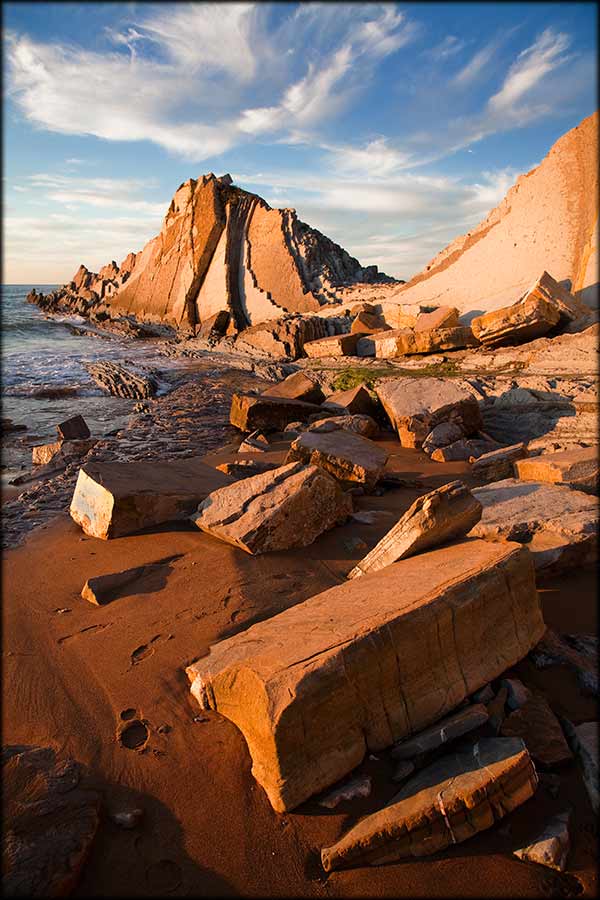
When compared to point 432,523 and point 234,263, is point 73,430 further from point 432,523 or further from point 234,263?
point 234,263

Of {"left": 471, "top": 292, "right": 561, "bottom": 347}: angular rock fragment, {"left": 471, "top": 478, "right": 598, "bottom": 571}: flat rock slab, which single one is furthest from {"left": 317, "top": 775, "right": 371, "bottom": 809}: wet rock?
{"left": 471, "top": 292, "right": 561, "bottom": 347}: angular rock fragment

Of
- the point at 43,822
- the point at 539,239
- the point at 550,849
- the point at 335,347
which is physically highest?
the point at 539,239

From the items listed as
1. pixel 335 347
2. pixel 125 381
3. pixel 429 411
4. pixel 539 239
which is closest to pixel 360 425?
pixel 429 411

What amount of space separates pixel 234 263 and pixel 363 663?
688 inches

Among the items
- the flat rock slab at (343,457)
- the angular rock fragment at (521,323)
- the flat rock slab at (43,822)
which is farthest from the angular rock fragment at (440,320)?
the flat rock slab at (43,822)

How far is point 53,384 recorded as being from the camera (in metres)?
11.0

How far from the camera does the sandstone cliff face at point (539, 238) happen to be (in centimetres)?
920

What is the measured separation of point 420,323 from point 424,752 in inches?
352

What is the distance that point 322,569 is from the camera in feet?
9.94

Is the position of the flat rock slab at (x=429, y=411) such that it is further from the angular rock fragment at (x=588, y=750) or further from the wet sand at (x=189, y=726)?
the angular rock fragment at (x=588, y=750)

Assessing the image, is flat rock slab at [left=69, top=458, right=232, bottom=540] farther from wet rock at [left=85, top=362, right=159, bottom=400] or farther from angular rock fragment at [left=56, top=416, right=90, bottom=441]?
wet rock at [left=85, top=362, right=159, bottom=400]

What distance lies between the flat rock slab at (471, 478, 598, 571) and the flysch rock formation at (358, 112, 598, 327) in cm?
677

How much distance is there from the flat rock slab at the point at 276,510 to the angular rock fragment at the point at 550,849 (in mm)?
1941

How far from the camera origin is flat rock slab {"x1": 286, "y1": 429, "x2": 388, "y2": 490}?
164 inches
